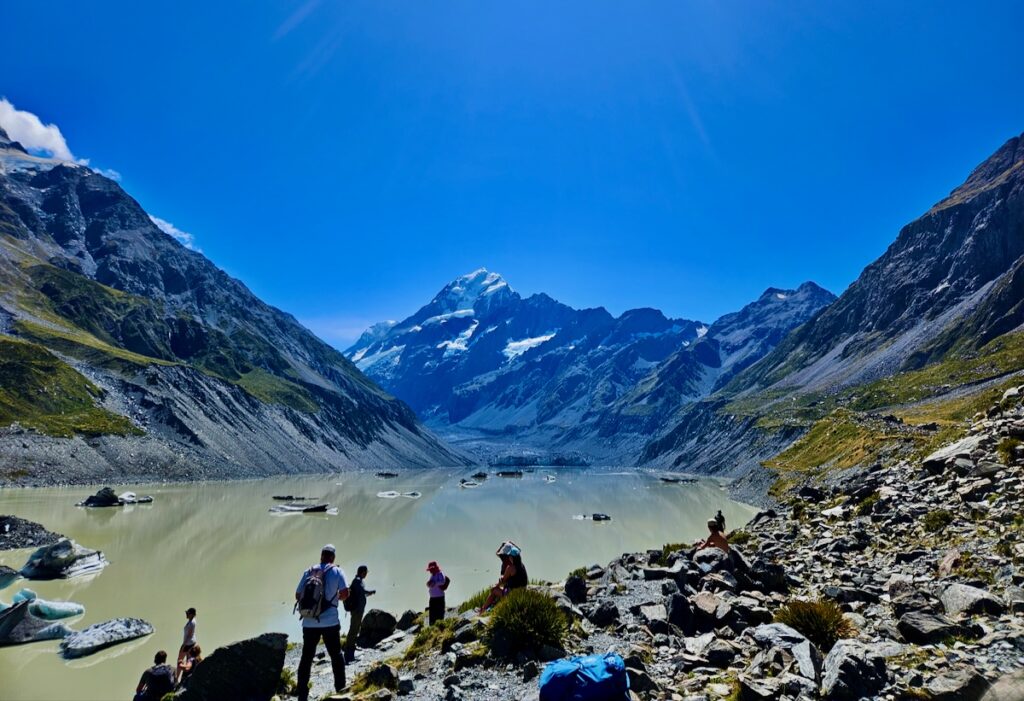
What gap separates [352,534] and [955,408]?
96626mm

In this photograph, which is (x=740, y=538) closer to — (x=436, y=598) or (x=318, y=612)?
(x=436, y=598)

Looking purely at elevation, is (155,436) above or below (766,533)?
above

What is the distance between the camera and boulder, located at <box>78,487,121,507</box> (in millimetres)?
78625

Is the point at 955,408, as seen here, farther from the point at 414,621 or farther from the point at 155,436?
the point at 155,436

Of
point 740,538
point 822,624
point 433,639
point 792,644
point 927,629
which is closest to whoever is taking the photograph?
point 927,629

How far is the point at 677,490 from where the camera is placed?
145625mm

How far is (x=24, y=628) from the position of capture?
24.8 m

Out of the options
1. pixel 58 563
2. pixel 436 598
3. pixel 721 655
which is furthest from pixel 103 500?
pixel 721 655

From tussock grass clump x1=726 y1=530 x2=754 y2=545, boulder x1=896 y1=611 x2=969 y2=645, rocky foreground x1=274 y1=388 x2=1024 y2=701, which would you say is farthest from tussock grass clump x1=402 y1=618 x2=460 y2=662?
tussock grass clump x1=726 y1=530 x2=754 y2=545

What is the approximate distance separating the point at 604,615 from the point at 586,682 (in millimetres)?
6833

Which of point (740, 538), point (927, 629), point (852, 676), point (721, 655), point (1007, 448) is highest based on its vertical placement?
point (1007, 448)

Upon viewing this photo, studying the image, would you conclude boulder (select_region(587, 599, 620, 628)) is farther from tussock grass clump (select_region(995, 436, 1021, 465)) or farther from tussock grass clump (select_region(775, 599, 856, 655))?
tussock grass clump (select_region(995, 436, 1021, 465))

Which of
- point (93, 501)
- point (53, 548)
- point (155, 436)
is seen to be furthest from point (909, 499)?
point (155, 436)

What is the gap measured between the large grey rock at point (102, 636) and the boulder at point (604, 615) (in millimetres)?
21878
